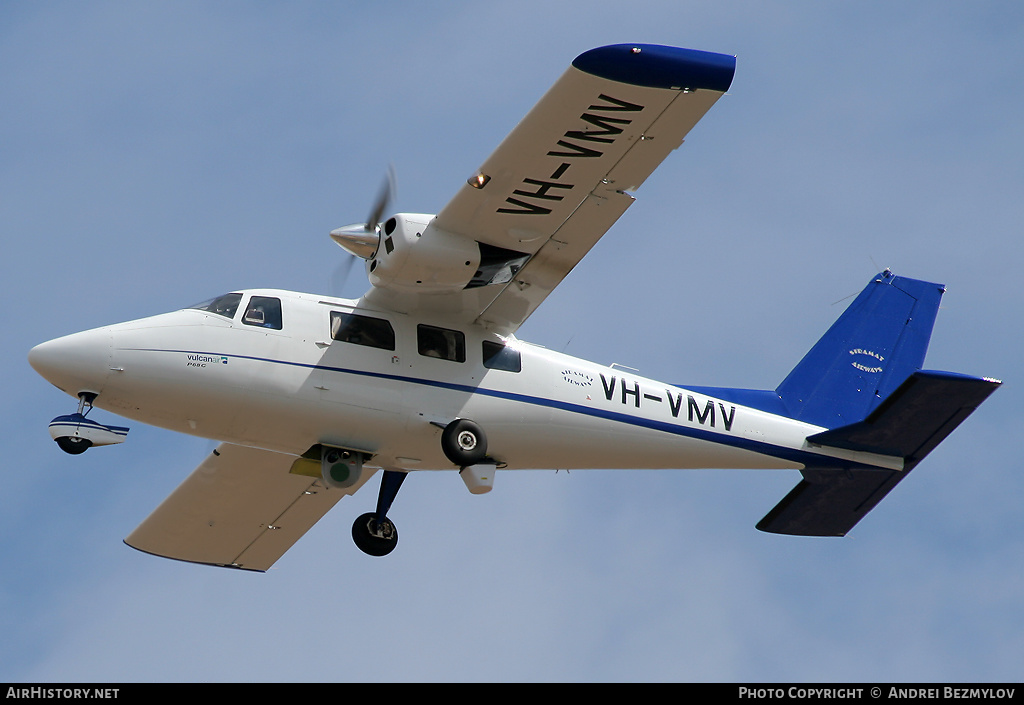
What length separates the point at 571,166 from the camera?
16.5 meters

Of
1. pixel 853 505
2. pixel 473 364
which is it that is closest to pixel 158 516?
pixel 473 364

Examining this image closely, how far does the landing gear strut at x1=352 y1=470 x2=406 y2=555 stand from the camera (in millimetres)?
18406

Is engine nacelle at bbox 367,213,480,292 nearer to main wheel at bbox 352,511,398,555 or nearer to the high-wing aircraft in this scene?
the high-wing aircraft

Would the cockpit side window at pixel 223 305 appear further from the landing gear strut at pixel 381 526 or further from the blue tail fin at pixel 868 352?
the blue tail fin at pixel 868 352

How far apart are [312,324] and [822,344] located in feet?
26.8

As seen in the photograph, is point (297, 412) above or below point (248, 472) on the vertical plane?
above

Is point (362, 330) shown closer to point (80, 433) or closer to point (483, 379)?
point (483, 379)

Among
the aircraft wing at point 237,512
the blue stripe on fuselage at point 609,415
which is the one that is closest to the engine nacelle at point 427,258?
the blue stripe on fuselage at point 609,415

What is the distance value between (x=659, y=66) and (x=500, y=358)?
449 cm

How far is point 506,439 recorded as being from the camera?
1770 centimetres

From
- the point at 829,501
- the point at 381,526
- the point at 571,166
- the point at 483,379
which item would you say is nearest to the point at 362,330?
the point at 483,379

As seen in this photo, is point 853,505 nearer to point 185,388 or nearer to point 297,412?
point 297,412

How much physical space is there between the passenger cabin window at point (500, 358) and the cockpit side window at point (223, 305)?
3181 millimetres

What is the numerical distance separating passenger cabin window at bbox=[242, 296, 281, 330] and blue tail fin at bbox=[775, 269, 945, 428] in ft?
24.4
